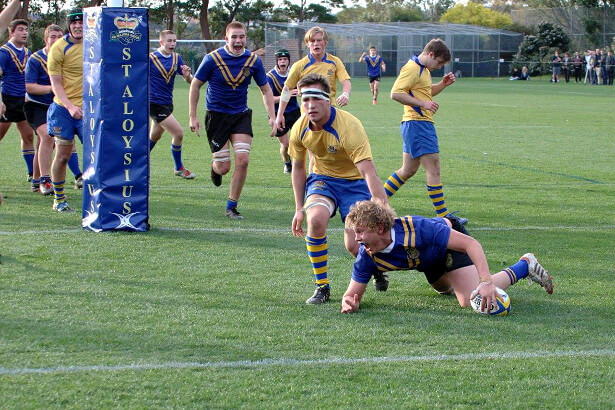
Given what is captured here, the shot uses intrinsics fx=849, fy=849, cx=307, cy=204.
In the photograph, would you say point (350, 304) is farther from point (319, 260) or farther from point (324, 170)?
point (324, 170)

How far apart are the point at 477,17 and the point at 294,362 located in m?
A: 75.5

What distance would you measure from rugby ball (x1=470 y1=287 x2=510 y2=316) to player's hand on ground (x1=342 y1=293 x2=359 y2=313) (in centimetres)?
75

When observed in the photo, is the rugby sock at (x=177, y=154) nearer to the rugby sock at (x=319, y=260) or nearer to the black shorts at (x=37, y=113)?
the black shorts at (x=37, y=113)

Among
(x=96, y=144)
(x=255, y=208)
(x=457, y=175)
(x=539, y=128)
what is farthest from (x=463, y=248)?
(x=539, y=128)

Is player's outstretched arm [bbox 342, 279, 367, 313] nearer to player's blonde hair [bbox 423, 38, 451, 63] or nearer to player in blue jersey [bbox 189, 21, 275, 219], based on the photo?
player's blonde hair [bbox 423, 38, 451, 63]

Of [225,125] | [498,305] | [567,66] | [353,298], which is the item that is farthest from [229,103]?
[567,66]

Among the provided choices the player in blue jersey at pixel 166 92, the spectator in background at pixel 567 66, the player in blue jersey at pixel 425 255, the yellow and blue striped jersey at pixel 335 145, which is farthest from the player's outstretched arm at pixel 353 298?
the spectator in background at pixel 567 66

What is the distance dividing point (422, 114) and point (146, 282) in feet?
11.9

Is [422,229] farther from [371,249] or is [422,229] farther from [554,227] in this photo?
[554,227]

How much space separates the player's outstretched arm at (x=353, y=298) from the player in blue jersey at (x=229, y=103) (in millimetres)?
3717

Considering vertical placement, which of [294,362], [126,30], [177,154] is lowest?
[294,362]

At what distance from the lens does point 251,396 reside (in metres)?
4.08

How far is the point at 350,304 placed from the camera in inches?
219

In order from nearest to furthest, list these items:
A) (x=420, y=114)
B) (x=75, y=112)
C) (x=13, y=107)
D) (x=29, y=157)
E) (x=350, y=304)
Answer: (x=350, y=304)
(x=420, y=114)
(x=75, y=112)
(x=13, y=107)
(x=29, y=157)
